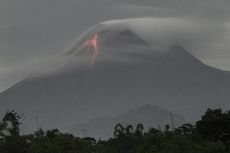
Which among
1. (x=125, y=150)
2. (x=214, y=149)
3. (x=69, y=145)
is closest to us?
(x=214, y=149)

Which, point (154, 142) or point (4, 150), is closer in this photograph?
point (4, 150)

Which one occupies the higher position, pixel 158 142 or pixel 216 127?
pixel 216 127

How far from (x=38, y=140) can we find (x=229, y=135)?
21346 millimetres

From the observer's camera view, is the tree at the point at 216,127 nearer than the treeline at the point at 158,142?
No

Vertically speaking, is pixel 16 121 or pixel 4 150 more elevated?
pixel 16 121

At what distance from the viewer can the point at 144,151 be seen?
61.8 m

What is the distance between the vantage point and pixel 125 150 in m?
84.8

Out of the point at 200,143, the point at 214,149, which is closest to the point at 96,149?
the point at 200,143

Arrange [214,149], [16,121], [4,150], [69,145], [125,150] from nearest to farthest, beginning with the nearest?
[214,149], [4,150], [69,145], [16,121], [125,150]

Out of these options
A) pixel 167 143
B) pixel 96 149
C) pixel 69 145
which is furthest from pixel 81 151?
pixel 167 143

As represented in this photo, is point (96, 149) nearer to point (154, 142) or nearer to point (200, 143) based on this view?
point (154, 142)

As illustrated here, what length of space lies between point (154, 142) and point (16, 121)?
16.6 meters

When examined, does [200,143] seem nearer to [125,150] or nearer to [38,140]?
[38,140]

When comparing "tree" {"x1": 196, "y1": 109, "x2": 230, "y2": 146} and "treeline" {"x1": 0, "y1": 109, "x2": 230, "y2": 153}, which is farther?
"tree" {"x1": 196, "y1": 109, "x2": 230, "y2": 146}
